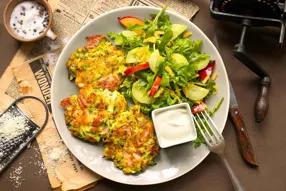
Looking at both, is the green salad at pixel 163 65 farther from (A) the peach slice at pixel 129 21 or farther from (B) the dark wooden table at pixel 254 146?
(B) the dark wooden table at pixel 254 146

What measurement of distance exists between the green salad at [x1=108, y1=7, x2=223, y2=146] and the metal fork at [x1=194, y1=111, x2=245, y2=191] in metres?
0.05

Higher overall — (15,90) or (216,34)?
(216,34)

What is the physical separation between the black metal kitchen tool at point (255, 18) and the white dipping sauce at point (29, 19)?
873mm

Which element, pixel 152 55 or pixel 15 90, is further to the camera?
pixel 15 90

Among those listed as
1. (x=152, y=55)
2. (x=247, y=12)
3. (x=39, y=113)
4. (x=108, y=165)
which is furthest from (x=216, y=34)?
(x=39, y=113)

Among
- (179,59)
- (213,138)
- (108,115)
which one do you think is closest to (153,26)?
(179,59)

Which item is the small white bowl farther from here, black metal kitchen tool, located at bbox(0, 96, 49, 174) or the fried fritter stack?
black metal kitchen tool, located at bbox(0, 96, 49, 174)

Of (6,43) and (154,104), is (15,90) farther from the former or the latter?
(154,104)

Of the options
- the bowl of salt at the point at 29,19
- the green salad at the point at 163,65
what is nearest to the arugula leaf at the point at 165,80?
the green salad at the point at 163,65

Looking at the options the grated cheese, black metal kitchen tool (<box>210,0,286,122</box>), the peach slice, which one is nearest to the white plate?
the peach slice

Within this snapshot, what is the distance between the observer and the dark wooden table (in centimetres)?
216

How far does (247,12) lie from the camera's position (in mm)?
2029

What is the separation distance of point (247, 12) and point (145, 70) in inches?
22.6

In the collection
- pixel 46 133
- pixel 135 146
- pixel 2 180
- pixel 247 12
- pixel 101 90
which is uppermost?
pixel 247 12
